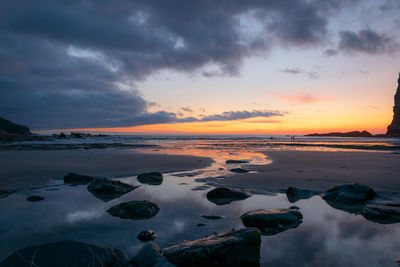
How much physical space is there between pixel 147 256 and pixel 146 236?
0.55 m

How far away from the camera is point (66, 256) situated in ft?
8.31

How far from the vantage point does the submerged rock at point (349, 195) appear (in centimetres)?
489

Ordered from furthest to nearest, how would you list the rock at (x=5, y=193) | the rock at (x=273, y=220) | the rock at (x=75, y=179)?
1. the rock at (x=75, y=179)
2. the rock at (x=5, y=193)
3. the rock at (x=273, y=220)

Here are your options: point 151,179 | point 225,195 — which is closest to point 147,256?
point 225,195

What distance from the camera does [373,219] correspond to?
12.8ft

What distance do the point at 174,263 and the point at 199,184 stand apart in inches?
163

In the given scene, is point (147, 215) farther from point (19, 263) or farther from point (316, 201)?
point (316, 201)

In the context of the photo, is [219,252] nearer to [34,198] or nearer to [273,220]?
[273,220]

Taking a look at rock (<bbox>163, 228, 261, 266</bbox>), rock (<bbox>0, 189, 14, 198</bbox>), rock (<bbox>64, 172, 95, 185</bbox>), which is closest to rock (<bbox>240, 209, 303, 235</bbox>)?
rock (<bbox>163, 228, 261, 266</bbox>)

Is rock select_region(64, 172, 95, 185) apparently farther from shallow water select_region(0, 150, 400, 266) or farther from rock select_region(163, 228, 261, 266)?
rock select_region(163, 228, 261, 266)

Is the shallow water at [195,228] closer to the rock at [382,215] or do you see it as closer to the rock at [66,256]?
the rock at [382,215]

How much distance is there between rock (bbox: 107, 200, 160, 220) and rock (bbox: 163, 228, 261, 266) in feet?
4.53

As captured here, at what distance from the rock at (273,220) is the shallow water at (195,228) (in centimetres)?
16

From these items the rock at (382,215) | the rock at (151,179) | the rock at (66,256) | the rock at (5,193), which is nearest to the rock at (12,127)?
the rock at (5,193)
